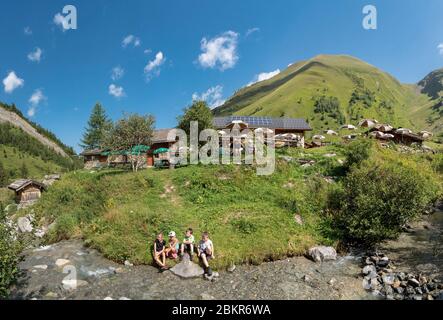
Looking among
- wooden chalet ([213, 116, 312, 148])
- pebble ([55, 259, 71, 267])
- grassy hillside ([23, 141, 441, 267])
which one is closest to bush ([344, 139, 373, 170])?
grassy hillside ([23, 141, 441, 267])

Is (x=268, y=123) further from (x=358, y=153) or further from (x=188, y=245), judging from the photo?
(x=188, y=245)

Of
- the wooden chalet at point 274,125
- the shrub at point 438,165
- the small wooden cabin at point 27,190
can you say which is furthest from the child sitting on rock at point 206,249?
the wooden chalet at point 274,125

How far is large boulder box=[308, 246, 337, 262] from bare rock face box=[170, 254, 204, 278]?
23.0 ft

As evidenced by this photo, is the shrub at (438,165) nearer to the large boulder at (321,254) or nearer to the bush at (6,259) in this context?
the large boulder at (321,254)

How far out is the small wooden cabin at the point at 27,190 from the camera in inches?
1490

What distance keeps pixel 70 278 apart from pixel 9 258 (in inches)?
139

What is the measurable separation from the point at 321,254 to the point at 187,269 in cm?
828

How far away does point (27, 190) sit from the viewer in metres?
38.3

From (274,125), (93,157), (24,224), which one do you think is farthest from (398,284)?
(93,157)

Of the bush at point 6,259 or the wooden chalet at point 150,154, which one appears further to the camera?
the wooden chalet at point 150,154

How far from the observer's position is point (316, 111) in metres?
153

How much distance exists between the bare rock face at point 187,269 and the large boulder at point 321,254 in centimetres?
702
